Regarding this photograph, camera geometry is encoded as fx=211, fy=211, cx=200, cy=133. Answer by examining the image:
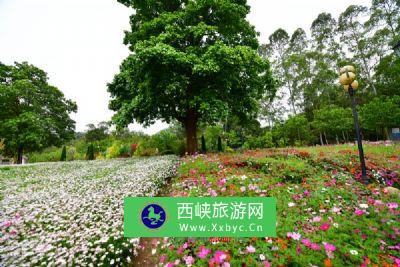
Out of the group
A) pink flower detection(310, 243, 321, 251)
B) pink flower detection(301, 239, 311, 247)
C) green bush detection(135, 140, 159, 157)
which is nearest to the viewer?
pink flower detection(310, 243, 321, 251)

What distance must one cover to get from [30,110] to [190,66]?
23.7 m

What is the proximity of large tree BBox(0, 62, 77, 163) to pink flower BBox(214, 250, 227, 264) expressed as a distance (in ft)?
81.5

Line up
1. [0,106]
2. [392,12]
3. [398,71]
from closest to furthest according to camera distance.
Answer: [0,106] → [398,71] → [392,12]

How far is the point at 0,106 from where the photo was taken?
23047mm

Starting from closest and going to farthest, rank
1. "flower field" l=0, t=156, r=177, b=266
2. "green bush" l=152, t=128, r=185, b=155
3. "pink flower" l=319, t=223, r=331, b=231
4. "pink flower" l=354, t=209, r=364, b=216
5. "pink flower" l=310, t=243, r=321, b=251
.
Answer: "pink flower" l=310, t=243, r=321, b=251 < "pink flower" l=319, t=223, r=331, b=231 < "flower field" l=0, t=156, r=177, b=266 < "pink flower" l=354, t=209, r=364, b=216 < "green bush" l=152, t=128, r=185, b=155

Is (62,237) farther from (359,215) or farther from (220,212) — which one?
(359,215)

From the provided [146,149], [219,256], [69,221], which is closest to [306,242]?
[219,256]

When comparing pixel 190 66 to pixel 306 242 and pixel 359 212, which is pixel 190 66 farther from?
pixel 306 242

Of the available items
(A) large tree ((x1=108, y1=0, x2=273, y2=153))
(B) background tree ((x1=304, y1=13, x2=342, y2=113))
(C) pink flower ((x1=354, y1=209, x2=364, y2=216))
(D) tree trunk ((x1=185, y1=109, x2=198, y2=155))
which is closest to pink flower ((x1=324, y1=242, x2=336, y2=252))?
(C) pink flower ((x1=354, y1=209, x2=364, y2=216))

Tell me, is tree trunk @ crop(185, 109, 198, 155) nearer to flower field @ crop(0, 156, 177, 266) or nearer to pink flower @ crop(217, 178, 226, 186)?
flower field @ crop(0, 156, 177, 266)

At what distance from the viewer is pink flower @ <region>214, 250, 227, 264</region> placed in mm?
3189

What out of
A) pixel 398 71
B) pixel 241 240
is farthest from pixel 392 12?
pixel 241 240

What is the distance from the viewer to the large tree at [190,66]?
1128 cm

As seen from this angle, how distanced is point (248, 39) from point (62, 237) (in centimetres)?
1556
